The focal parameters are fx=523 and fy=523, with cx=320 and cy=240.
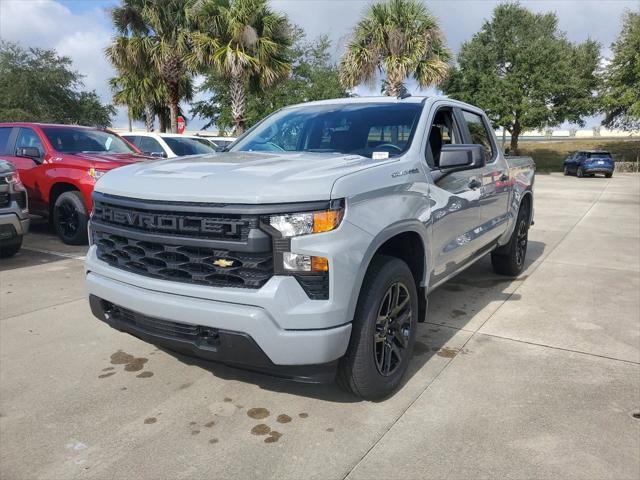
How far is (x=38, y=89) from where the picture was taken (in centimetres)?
2866

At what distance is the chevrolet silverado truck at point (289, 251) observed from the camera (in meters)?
2.54

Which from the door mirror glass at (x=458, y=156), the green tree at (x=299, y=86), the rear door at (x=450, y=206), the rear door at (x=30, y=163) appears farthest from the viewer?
the green tree at (x=299, y=86)

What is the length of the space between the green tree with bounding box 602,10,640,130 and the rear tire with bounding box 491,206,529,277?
29.0 meters

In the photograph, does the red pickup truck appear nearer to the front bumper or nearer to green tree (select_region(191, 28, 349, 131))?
the front bumper

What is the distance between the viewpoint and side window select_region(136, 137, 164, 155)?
35.7 ft

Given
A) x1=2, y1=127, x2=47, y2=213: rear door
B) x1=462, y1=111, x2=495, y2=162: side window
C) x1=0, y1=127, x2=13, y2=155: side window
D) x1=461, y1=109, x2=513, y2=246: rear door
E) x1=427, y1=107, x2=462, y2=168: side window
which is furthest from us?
x1=0, y1=127, x2=13, y2=155: side window

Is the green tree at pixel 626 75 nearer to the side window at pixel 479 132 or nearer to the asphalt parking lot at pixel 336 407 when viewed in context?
the side window at pixel 479 132

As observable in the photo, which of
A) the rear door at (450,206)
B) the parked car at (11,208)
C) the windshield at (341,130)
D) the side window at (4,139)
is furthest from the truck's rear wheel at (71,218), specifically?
the rear door at (450,206)

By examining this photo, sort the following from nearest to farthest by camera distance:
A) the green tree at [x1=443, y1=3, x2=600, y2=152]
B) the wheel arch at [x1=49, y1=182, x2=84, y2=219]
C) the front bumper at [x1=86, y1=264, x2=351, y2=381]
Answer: the front bumper at [x1=86, y1=264, x2=351, y2=381] < the wheel arch at [x1=49, y1=182, x2=84, y2=219] < the green tree at [x1=443, y1=3, x2=600, y2=152]

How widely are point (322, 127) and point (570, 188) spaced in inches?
763

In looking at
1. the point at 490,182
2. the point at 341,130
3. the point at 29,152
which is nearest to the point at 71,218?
the point at 29,152

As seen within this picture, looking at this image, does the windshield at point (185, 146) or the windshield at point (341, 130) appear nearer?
the windshield at point (341, 130)

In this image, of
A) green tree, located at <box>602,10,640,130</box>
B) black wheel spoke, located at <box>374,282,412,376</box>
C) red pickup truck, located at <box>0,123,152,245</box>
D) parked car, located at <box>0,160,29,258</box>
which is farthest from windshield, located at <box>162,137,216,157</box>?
green tree, located at <box>602,10,640,130</box>

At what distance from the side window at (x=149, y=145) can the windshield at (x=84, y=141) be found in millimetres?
2034
